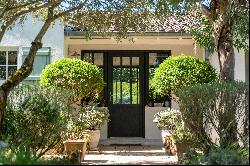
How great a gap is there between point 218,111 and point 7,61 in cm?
957

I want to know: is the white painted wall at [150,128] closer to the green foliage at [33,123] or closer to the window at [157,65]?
the window at [157,65]

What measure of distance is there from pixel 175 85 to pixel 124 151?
2.23 meters

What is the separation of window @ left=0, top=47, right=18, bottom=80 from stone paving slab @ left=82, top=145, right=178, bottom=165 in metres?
3.83

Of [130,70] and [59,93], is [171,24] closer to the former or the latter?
[130,70]

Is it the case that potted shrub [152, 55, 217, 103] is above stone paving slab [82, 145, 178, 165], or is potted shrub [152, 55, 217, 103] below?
above

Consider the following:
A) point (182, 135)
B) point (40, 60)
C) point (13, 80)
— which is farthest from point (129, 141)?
point (13, 80)

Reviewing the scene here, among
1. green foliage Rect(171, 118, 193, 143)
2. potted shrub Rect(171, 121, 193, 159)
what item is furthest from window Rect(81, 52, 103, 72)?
potted shrub Rect(171, 121, 193, 159)

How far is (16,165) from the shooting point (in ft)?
21.5

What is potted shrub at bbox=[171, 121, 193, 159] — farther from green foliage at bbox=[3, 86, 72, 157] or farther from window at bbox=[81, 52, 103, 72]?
window at bbox=[81, 52, 103, 72]

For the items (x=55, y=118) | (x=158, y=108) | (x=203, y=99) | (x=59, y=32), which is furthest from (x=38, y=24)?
(x=203, y=99)

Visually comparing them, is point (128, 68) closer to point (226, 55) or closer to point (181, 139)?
point (181, 139)

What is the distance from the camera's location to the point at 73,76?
1566cm

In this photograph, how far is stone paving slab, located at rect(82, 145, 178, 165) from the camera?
1263 cm

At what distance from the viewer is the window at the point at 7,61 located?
18.0 metres
